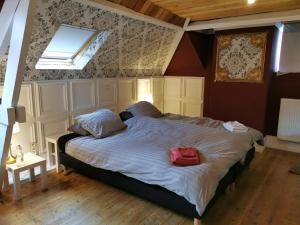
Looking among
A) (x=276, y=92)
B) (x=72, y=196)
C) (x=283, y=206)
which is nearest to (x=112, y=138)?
(x=72, y=196)

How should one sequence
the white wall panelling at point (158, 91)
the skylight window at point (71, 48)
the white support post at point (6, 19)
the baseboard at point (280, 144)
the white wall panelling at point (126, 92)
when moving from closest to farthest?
the white support post at point (6, 19), the skylight window at point (71, 48), the baseboard at point (280, 144), the white wall panelling at point (126, 92), the white wall panelling at point (158, 91)

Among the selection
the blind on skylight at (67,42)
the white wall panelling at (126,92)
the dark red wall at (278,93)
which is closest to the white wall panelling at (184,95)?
the white wall panelling at (126,92)

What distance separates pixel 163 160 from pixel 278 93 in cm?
298

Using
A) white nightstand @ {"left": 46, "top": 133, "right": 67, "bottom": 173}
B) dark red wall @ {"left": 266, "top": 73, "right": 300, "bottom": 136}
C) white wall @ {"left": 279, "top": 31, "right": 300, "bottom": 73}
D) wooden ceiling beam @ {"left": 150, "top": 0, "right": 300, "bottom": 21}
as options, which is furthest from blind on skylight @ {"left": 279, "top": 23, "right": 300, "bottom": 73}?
white nightstand @ {"left": 46, "top": 133, "right": 67, "bottom": 173}

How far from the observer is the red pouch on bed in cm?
214

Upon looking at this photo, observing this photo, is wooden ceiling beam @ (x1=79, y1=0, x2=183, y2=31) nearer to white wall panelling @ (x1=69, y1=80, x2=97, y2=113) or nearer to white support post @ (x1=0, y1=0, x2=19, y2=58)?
white support post @ (x1=0, y1=0, x2=19, y2=58)

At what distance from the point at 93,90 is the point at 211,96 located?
2.27 m

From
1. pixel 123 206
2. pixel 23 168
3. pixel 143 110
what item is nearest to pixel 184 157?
pixel 123 206

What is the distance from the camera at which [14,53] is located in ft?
6.07

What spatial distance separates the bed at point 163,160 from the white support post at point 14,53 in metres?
0.91

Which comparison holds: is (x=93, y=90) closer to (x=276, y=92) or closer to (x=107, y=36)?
(x=107, y=36)

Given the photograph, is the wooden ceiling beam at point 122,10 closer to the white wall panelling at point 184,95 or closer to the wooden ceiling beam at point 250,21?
the wooden ceiling beam at point 250,21

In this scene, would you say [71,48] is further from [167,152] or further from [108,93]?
[167,152]

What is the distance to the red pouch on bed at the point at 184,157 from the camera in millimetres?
2137
